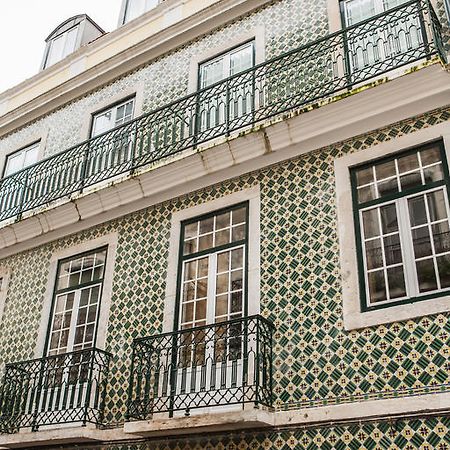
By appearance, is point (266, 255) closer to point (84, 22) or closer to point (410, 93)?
point (410, 93)

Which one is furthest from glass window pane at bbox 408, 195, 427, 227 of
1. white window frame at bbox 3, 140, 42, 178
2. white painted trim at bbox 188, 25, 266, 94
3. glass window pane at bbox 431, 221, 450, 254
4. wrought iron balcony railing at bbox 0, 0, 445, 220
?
white window frame at bbox 3, 140, 42, 178

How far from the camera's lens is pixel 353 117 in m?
6.79

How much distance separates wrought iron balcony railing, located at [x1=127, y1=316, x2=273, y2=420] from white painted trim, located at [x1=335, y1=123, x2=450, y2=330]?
92 centimetres

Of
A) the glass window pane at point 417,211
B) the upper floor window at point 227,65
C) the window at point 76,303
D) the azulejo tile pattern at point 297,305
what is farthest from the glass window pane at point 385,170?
the window at point 76,303

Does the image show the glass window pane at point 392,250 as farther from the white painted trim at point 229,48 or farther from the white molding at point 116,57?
the white molding at point 116,57

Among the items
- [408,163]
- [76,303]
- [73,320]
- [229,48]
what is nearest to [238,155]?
[408,163]

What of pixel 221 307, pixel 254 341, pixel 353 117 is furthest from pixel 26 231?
pixel 353 117

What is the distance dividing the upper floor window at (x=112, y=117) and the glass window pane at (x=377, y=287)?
5.16 metres

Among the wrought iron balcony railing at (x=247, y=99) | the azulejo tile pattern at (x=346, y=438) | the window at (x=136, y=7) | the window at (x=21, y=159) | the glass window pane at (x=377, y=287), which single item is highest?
the window at (x=136, y=7)

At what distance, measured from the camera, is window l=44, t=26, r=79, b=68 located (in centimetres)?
1241

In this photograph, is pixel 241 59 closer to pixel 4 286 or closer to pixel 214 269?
pixel 214 269

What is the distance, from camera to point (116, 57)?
33.7 ft

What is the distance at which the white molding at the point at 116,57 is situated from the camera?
9.44 metres

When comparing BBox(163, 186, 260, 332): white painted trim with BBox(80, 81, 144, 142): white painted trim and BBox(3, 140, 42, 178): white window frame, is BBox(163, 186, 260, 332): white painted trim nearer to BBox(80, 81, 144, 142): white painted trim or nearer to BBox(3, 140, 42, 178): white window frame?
BBox(80, 81, 144, 142): white painted trim
